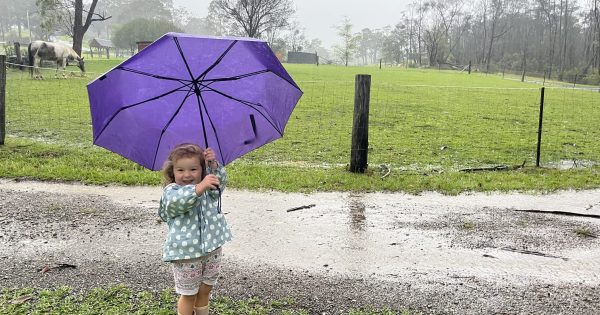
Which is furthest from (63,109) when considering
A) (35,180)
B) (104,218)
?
(104,218)

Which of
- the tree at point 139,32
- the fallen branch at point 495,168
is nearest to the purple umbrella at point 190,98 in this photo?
the fallen branch at point 495,168

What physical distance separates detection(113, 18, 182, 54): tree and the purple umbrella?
63818mm

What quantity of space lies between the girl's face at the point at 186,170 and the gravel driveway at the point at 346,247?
1.17 meters

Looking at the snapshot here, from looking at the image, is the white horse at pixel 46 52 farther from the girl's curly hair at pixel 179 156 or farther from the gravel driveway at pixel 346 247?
the girl's curly hair at pixel 179 156

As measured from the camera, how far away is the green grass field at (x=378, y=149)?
7.21 meters

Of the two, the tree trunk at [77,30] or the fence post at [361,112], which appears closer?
the fence post at [361,112]

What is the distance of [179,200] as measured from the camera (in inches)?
107

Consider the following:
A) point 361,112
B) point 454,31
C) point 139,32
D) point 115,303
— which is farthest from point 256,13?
point 115,303

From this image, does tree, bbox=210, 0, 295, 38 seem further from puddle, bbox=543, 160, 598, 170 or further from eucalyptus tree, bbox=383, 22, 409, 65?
puddle, bbox=543, 160, 598, 170

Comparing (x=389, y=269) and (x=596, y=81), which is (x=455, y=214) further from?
(x=596, y=81)

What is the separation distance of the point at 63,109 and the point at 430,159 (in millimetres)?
10764

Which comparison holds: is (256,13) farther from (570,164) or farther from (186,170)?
(186,170)

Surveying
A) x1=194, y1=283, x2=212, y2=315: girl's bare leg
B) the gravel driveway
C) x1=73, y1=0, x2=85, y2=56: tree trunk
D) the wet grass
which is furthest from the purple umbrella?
x1=73, y1=0, x2=85, y2=56: tree trunk

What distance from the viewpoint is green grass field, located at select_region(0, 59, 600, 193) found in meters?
7.21
